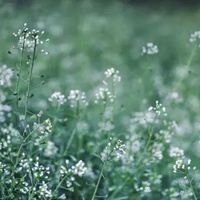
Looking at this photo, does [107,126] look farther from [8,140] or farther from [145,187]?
[8,140]

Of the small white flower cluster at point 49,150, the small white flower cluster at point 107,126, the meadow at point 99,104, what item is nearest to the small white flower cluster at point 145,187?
the meadow at point 99,104

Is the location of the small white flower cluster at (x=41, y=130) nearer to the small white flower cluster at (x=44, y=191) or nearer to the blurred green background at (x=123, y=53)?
the small white flower cluster at (x=44, y=191)

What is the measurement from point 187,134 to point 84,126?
1579mm

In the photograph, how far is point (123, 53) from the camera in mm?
9156

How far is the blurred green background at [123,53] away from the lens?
576 cm

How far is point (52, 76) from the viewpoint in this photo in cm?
692

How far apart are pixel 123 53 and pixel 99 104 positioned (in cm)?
342

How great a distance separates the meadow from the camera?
11.4 ft

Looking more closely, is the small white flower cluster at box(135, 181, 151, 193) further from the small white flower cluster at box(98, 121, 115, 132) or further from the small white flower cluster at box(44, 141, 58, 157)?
the small white flower cluster at box(44, 141, 58, 157)

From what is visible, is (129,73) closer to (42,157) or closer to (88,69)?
(88,69)

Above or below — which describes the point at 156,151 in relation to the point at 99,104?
below

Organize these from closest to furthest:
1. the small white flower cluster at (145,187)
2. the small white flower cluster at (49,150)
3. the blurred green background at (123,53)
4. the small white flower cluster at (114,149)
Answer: the small white flower cluster at (114,149) → the small white flower cluster at (145,187) → the small white flower cluster at (49,150) → the blurred green background at (123,53)

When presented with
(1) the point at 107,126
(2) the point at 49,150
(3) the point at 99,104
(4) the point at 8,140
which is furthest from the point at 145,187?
(3) the point at 99,104

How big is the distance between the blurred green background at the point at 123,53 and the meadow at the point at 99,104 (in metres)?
0.02
